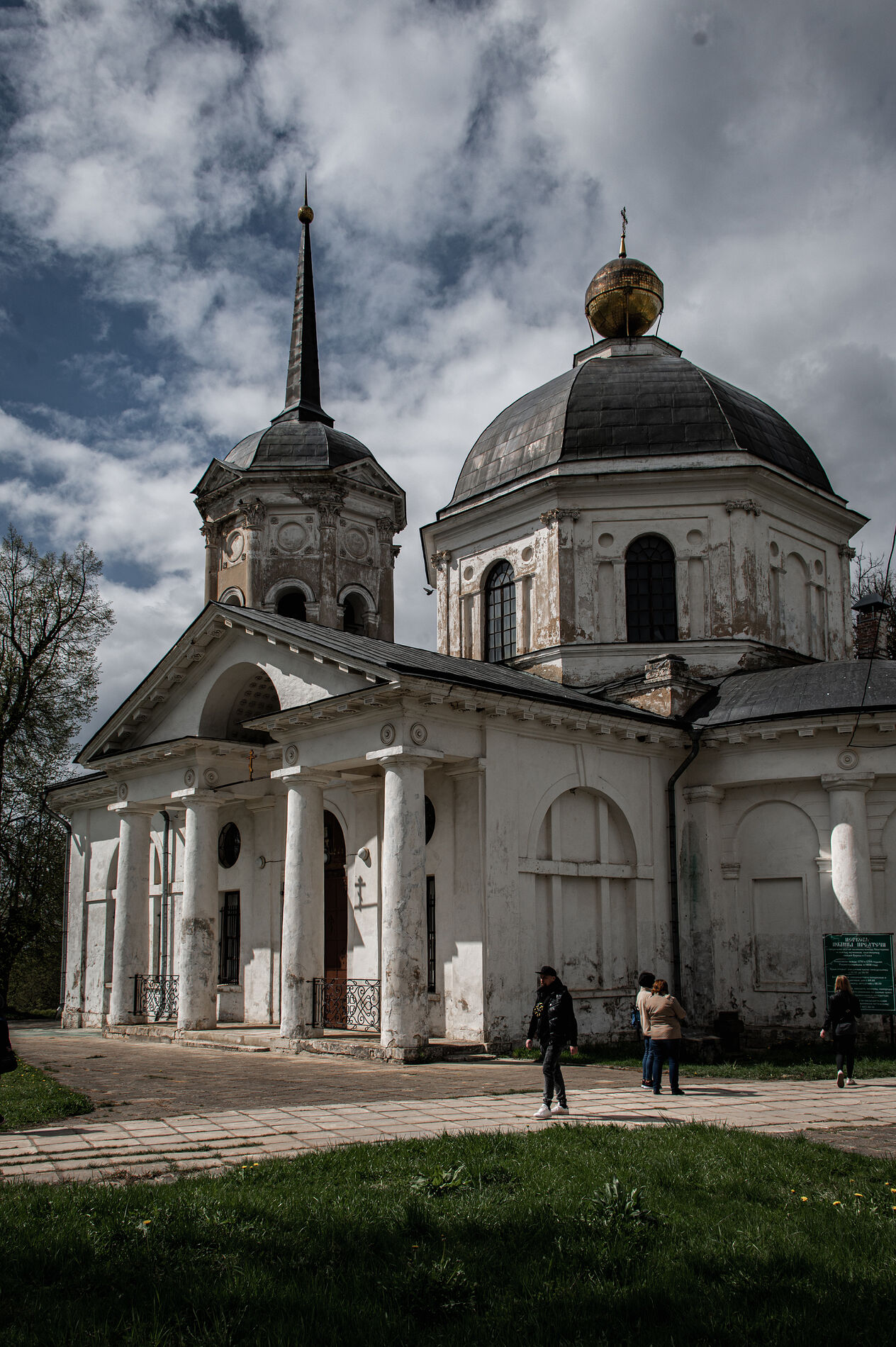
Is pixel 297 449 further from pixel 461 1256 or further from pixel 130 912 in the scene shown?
pixel 461 1256

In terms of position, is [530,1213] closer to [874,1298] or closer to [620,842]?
[874,1298]

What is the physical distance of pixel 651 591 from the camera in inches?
880

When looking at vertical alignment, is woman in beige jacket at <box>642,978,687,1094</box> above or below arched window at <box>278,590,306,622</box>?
below

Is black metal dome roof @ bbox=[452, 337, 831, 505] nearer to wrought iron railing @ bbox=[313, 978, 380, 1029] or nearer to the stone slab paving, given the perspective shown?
wrought iron railing @ bbox=[313, 978, 380, 1029]

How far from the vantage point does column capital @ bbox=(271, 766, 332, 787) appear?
687 inches

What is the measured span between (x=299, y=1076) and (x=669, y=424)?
14.8 meters

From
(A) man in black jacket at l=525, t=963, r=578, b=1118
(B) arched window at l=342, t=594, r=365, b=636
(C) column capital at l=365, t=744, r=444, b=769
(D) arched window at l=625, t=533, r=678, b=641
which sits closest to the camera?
(A) man in black jacket at l=525, t=963, r=578, b=1118

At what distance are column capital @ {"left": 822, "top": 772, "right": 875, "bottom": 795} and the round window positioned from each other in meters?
10.7

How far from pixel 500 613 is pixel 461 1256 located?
748 inches

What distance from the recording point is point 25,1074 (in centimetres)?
1316

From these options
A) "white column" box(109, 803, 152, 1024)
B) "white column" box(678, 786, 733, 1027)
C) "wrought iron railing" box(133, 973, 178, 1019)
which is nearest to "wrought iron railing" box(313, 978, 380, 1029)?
"wrought iron railing" box(133, 973, 178, 1019)

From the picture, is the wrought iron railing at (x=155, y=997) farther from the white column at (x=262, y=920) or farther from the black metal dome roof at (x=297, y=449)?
the black metal dome roof at (x=297, y=449)

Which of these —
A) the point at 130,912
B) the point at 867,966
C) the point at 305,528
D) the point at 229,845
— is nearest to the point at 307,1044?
the point at 130,912

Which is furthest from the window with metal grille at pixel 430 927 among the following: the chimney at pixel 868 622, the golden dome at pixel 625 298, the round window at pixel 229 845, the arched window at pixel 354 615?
the golden dome at pixel 625 298
